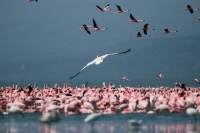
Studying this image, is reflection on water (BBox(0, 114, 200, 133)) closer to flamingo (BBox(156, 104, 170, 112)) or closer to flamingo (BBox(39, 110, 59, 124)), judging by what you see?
flamingo (BBox(156, 104, 170, 112))

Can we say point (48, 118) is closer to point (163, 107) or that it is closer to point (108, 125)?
point (108, 125)

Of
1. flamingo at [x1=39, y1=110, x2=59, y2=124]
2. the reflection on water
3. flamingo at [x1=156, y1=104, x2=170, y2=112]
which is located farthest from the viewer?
flamingo at [x1=156, y1=104, x2=170, y2=112]

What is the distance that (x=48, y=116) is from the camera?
2522cm

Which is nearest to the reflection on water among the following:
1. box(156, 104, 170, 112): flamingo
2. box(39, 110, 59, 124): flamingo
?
box(156, 104, 170, 112): flamingo

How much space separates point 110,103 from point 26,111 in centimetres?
415

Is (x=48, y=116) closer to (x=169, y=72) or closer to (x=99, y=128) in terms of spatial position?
(x=99, y=128)

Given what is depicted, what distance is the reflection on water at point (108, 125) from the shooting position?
26.2 metres

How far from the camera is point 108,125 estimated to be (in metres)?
28.0

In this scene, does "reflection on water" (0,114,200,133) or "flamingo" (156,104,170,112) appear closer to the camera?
"reflection on water" (0,114,200,133)

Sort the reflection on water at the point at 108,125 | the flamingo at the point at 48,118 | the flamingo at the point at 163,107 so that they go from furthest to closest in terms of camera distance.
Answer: the flamingo at the point at 163,107 < the reflection on water at the point at 108,125 < the flamingo at the point at 48,118

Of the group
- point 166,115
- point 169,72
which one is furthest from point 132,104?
point 169,72

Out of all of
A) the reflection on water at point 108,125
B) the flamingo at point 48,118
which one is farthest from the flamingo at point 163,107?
the flamingo at point 48,118

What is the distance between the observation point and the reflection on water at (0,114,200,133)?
86.0 ft

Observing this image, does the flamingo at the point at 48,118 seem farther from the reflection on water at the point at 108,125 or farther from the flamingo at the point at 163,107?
the flamingo at the point at 163,107
